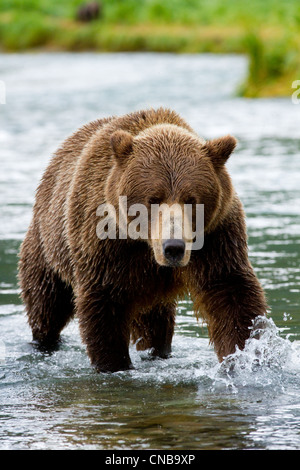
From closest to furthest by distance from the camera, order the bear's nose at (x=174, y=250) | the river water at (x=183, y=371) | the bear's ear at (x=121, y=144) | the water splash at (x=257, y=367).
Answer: the river water at (x=183, y=371) → the bear's nose at (x=174, y=250) → the bear's ear at (x=121, y=144) → the water splash at (x=257, y=367)

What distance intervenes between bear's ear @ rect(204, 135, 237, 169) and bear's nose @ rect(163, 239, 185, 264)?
0.67 metres

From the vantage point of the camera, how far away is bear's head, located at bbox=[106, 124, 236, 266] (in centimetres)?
511

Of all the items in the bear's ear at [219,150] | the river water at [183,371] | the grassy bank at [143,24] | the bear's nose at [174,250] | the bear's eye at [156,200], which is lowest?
the river water at [183,371]

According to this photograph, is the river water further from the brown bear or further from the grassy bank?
the grassy bank

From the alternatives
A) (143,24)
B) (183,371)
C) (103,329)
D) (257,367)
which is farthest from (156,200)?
(143,24)

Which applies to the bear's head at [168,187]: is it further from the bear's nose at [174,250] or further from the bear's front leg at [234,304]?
the bear's front leg at [234,304]

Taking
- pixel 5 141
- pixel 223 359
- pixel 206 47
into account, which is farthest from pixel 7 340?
pixel 206 47

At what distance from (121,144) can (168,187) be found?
41 cm

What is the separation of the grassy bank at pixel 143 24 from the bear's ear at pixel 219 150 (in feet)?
74.0

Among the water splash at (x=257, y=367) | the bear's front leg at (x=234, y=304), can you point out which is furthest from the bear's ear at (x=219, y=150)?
the water splash at (x=257, y=367)

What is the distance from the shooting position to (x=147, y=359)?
6641 millimetres

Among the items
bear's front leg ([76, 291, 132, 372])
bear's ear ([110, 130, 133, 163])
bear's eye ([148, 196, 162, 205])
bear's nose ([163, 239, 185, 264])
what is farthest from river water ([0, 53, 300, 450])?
bear's nose ([163, 239, 185, 264])

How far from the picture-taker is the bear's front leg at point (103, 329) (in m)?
5.83
